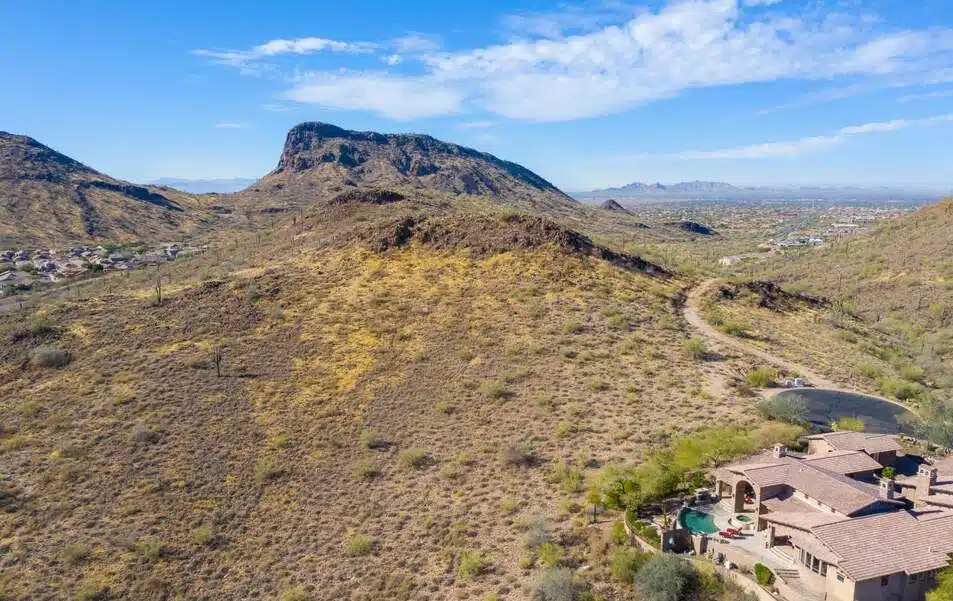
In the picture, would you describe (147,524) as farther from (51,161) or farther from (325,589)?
(51,161)

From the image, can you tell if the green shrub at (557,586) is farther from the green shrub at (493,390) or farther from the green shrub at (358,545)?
the green shrub at (493,390)

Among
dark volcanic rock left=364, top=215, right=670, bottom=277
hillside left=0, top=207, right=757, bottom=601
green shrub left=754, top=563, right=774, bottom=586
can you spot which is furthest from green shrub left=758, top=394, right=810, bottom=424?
dark volcanic rock left=364, top=215, right=670, bottom=277

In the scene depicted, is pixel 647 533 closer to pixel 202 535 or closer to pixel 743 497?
pixel 743 497

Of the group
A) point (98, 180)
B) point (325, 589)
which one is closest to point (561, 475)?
point (325, 589)

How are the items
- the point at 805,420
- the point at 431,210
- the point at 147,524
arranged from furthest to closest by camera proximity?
the point at 431,210 → the point at 805,420 → the point at 147,524

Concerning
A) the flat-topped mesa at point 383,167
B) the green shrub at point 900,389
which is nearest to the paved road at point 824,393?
the green shrub at point 900,389
